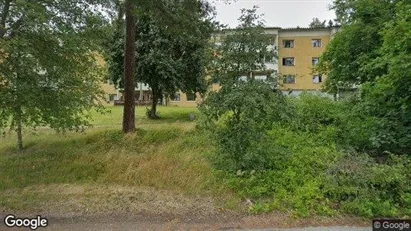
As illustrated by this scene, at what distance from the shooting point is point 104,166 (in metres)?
9.52

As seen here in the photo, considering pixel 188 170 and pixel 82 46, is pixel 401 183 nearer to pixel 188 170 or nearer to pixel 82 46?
pixel 188 170

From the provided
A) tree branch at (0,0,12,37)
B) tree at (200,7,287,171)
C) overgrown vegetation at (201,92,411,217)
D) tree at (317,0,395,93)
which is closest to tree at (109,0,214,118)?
tree at (317,0,395,93)

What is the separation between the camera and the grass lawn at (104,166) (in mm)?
7641

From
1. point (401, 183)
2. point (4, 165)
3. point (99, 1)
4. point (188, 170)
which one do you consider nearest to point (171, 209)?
point (188, 170)

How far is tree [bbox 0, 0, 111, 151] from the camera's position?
7844 mm

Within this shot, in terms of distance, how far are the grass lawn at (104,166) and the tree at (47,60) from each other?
153 cm

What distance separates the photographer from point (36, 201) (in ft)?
24.0

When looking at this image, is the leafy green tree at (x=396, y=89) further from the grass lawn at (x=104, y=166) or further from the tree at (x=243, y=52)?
the grass lawn at (x=104, y=166)

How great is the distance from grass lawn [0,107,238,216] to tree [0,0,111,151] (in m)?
1.53

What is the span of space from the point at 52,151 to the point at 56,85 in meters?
3.64

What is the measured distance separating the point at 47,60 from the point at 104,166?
3360 millimetres

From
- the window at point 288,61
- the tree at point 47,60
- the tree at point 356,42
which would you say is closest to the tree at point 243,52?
the tree at point 47,60

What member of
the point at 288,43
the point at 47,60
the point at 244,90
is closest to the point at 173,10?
the point at 47,60

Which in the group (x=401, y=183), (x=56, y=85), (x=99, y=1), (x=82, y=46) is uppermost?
(x=99, y=1)
